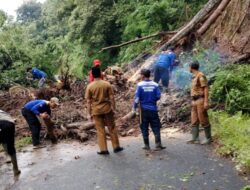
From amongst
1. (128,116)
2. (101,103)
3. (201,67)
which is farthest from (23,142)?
(201,67)

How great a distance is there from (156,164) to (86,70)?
2614 cm

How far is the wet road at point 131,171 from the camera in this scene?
6.97 m

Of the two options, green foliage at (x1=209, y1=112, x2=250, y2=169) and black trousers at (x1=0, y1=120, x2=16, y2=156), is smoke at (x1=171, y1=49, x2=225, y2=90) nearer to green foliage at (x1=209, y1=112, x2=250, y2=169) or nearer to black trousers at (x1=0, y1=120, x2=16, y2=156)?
green foliage at (x1=209, y1=112, x2=250, y2=169)

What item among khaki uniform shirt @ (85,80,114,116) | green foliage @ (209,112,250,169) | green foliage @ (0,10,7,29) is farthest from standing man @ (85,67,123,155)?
green foliage @ (0,10,7,29)

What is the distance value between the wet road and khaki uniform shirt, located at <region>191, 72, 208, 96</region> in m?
1.16

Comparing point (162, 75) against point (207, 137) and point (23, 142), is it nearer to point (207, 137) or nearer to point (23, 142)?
point (23, 142)

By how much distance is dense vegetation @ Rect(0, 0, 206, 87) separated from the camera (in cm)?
A: 2259

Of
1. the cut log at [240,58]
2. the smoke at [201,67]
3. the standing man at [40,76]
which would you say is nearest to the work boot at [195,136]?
the smoke at [201,67]

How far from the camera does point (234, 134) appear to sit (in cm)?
879

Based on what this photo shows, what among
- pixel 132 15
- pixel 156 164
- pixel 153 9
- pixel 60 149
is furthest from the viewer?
pixel 132 15

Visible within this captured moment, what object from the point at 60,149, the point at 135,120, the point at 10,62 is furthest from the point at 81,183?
the point at 10,62

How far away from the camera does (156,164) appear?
318 inches

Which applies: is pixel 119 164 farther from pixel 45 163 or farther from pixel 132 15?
pixel 132 15

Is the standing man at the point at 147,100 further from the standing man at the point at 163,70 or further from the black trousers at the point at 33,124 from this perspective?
the standing man at the point at 163,70
